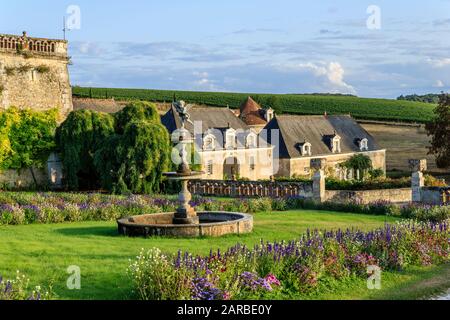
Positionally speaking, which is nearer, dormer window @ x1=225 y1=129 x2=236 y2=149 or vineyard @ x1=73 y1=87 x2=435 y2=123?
dormer window @ x1=225 y1=129 x2=236 y2=149

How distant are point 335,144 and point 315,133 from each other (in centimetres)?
198

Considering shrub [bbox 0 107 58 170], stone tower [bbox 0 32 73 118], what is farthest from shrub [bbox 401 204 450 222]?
stone tower [bbox 0 32 73 118]

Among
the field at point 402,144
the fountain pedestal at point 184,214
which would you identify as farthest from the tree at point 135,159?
the field at point 402,144

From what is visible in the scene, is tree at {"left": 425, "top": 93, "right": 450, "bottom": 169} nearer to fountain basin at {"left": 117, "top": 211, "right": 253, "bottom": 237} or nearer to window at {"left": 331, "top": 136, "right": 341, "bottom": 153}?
window at {"left": 331, "top": 136, "right": 341, "bottom": 153}

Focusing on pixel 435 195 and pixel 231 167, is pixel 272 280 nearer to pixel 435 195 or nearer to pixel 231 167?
pixel 435 195

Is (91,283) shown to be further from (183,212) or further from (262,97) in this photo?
(262,97)

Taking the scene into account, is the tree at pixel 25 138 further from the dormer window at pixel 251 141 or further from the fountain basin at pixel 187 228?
the fountain basin at pixel 187 228

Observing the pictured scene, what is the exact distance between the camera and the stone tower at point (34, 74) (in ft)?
156

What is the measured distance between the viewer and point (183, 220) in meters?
19.7

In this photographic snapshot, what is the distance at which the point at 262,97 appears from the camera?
113188 millimetres

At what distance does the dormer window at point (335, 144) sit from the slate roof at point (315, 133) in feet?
1.15

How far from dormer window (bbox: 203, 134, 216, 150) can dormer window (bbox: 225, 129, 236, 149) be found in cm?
149

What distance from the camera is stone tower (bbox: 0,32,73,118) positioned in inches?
1868

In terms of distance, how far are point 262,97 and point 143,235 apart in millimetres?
95552
